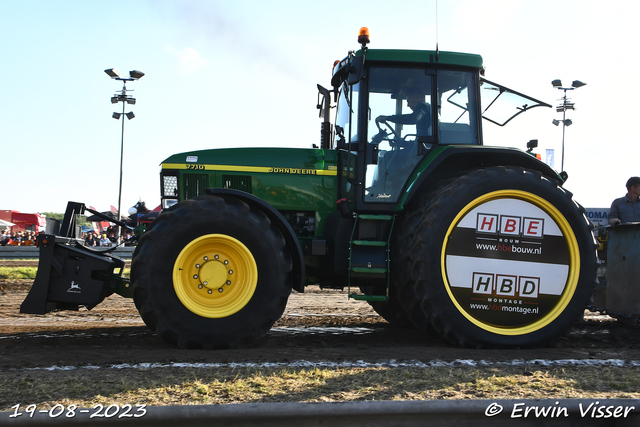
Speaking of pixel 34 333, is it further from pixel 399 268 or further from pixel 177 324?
pixel 399 268

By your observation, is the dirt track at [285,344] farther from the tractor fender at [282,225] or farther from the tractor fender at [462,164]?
the tractor fender at [462,164]

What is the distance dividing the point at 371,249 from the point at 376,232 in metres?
0.21

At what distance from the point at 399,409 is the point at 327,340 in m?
2.84

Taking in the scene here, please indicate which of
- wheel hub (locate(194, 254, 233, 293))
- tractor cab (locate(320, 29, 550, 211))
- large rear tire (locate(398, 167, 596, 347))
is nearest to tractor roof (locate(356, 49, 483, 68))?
tractor cab (locate(320, 29, 550, 211))

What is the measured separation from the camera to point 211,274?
4387mm

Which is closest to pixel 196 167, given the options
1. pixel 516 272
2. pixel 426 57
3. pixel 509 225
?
pixel 426 57

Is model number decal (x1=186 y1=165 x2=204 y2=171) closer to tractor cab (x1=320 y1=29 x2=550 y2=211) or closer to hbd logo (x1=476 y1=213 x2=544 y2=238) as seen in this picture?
tractor cab (x1=320 y1=29 x2=550 y2=211)

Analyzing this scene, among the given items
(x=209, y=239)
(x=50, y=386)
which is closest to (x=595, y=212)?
(x=209, y=239)

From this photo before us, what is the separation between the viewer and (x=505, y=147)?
190 inches

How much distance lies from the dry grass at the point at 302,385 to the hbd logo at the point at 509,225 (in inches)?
51.8

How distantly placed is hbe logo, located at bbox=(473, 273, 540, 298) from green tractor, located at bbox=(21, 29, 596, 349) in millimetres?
11

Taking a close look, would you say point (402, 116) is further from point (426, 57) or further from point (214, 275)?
point (214, 275)

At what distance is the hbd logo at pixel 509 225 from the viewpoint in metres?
4.65

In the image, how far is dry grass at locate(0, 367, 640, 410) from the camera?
9.90 feet
